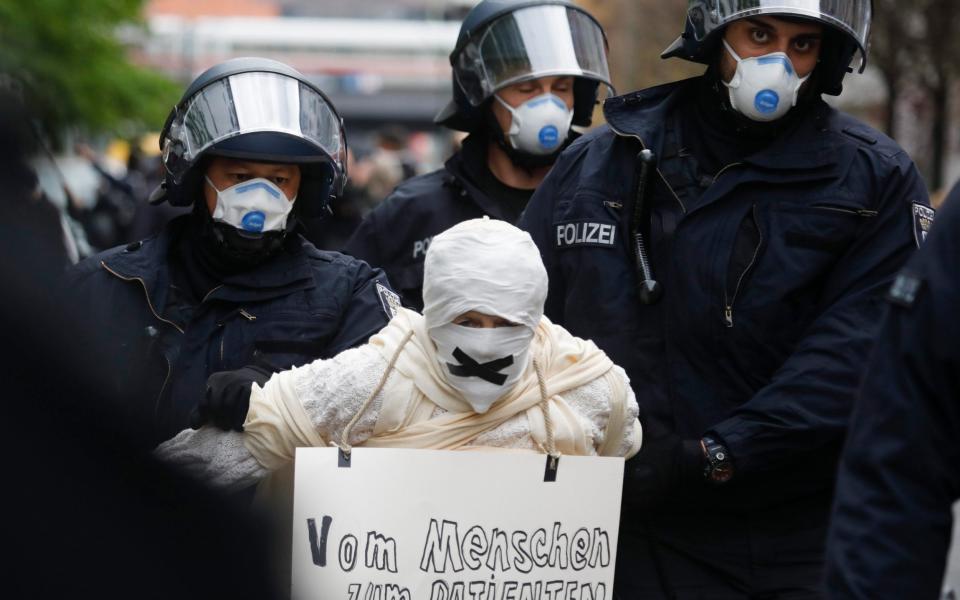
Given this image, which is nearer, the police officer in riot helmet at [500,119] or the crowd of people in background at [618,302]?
the crowd of people in background at [618,302]

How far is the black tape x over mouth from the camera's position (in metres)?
3.18

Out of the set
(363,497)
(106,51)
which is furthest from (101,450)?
(106,51)

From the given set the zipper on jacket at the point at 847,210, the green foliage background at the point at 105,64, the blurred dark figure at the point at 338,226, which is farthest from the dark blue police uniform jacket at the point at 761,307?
the green foliage background at the point at 105,64

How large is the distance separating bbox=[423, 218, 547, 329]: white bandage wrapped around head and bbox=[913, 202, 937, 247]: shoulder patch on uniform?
96 cm

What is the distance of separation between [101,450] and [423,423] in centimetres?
214

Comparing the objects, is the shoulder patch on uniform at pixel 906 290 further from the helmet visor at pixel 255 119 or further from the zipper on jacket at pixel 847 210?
the helmet visor at pixel 255 119

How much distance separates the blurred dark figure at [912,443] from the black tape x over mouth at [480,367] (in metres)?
0.96

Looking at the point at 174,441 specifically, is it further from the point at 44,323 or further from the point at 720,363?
the point at 44,323

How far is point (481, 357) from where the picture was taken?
125 inches

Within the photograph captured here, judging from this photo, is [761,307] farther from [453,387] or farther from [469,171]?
[469,171]

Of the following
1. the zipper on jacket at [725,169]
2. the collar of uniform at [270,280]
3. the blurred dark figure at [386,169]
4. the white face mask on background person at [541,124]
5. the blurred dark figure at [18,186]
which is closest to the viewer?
the blurred dark figure at [18,186]

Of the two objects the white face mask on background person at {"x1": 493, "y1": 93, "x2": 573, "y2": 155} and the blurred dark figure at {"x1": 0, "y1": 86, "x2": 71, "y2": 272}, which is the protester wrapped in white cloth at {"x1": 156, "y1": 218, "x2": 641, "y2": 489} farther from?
the blurred dark figure at {"x1": 0, "y1": 86, "x2": 71, "y2": 272}

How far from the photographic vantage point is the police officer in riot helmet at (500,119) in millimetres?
5078

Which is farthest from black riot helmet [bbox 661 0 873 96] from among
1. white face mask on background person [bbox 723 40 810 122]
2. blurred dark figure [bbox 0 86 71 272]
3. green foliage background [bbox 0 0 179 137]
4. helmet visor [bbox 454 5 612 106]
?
green foliage background [bbox 0 0 179 137]
